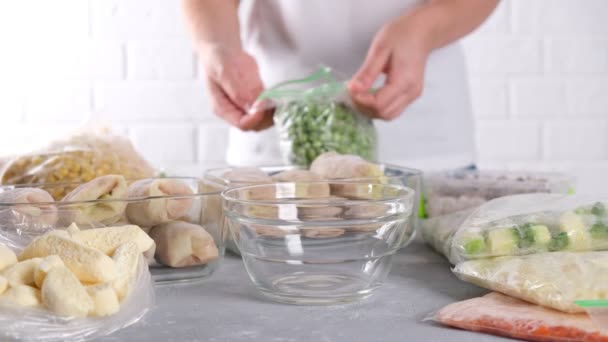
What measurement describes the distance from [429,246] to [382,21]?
59 cm

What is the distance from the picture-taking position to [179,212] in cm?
57

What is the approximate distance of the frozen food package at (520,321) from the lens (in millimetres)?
428

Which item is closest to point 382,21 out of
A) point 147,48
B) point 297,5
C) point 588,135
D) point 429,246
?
point 297,5

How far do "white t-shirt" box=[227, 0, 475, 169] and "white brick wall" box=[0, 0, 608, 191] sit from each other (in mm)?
453

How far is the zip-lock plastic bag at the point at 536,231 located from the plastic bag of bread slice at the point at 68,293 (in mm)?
253

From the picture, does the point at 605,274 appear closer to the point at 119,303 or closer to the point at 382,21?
the point at 119,303

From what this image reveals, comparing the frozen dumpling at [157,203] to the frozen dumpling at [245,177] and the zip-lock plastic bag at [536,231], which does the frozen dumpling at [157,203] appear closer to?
the frozen dumpling at [245,177]

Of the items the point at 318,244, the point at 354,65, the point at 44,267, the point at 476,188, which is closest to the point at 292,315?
the point at 318,244

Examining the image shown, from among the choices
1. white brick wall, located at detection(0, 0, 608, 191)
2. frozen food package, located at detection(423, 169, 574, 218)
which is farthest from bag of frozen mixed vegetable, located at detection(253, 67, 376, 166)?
white brick wall, located at detection(0, 0, 608, 191)

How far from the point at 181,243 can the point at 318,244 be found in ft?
0.39

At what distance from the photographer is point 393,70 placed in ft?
3.38


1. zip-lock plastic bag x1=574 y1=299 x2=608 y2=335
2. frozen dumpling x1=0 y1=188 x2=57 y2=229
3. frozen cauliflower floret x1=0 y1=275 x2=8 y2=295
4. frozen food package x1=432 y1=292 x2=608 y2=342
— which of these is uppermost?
frozen dumpling x1=0 y1=188 x2=57 y2=229

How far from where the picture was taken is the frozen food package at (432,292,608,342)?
0.43 metres

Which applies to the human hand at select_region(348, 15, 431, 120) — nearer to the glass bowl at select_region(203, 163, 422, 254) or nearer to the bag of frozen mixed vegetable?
the bag of frozen mixed vegetable
